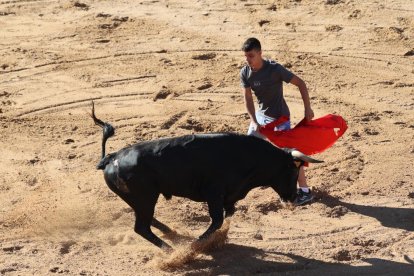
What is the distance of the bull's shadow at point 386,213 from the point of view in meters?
9.30

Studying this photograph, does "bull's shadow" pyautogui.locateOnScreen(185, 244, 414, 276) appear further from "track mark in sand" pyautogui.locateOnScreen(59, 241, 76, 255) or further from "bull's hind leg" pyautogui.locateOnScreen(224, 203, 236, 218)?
"track mark in sand" pyautogui.locateOnScreen(59, 241, 76, 255)

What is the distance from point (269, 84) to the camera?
939 cm

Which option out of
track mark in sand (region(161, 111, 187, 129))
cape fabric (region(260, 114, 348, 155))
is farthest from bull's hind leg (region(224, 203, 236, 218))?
track mark in sand (region(161, 111, 187, 129))

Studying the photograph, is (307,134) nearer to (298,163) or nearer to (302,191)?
(302,191)

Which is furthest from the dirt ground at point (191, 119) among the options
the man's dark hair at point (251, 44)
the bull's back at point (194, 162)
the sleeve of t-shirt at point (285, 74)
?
the man's dark hair at point (251, 44)

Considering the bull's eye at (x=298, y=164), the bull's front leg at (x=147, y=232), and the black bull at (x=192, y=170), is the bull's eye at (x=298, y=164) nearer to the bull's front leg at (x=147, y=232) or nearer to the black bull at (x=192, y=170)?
the black bull at (x=192, y=170)

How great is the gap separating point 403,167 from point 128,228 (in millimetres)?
3274

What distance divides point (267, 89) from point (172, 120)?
8.91ft

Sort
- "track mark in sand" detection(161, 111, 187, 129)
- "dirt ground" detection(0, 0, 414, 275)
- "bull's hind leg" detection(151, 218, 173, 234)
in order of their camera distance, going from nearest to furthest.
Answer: "dirt ground" detection(0, 0, 414, 275)
"bull's hind leg" detection(151, 218, 173, 234)
"track mark in sand" detection(161, 111, 187, 129)

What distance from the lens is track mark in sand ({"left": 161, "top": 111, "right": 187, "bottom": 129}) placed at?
463 inches

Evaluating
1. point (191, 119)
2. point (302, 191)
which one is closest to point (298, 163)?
point (302, 191)

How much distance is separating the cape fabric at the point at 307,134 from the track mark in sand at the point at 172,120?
2.44 meters

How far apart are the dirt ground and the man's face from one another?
4.90 feet

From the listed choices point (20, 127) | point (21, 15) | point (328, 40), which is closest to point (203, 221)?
point (20, 127)
